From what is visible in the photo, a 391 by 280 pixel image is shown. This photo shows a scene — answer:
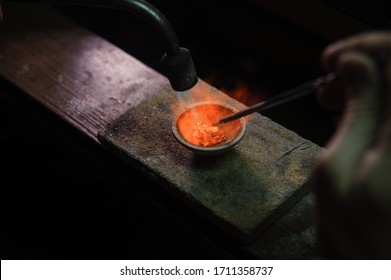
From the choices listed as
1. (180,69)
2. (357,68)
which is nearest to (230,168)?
(180,69)

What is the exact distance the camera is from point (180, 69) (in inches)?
109

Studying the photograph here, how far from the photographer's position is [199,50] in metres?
6.02

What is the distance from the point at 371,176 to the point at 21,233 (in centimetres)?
338

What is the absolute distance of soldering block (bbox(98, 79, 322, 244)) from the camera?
9.39 ft

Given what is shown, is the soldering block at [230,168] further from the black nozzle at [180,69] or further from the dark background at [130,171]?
the black nozzle at [180,69]

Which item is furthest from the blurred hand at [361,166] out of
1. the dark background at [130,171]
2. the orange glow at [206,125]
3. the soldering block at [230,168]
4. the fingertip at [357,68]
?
the orange glow at [206,125]

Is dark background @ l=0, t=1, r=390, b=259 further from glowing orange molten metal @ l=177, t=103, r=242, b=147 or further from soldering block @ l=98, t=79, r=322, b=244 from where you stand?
glowing orange molten metal @ l=177, t=103, r=242, b=147

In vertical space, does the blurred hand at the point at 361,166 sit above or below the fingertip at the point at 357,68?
below

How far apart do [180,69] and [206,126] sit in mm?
509

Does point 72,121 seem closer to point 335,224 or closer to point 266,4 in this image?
point 335,224

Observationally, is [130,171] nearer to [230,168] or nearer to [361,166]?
[230,168]

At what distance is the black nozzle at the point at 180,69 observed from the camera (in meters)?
2.74

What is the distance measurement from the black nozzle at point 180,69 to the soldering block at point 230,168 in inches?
21.9

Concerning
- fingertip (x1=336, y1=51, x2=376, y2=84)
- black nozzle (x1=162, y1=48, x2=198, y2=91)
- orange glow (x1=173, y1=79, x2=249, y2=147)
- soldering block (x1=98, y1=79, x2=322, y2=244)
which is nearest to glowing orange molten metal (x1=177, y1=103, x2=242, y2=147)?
orange glow (x1=173, y1=79, x2=249, y2=147)
